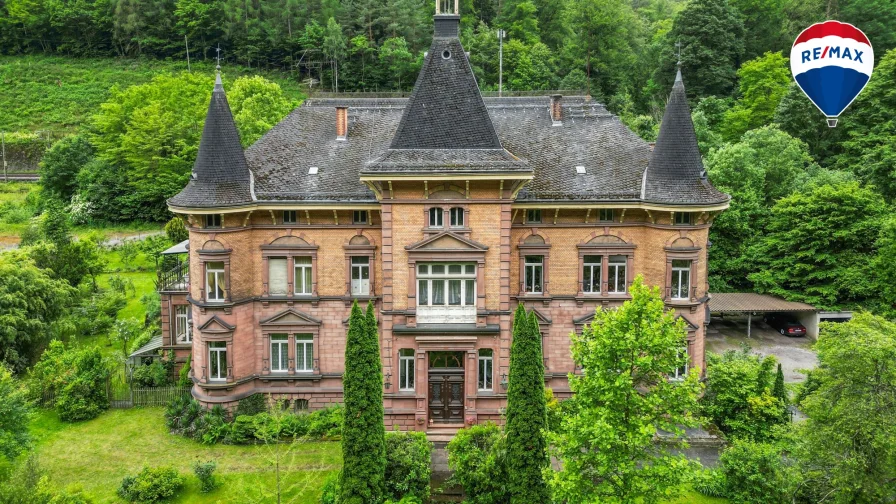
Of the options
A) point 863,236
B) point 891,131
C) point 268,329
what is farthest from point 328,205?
point 891,131

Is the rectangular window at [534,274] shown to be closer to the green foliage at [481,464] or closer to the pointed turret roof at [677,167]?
the pointed turret roof at [677,167]

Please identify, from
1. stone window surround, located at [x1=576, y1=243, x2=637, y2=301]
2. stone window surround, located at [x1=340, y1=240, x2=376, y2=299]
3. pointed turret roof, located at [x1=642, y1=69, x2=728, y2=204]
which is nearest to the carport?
stone window surround, located at [x1=576, y1=243, x2=637, y2=301]

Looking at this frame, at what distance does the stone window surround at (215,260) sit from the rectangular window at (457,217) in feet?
32.1

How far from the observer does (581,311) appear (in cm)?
3125

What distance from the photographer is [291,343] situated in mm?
31312

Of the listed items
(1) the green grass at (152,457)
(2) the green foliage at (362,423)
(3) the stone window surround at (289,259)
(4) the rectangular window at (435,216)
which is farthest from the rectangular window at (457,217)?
(1) the green grass at (152,457)

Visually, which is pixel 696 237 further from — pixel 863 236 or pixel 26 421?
pixel 26 421

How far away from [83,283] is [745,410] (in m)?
42.6

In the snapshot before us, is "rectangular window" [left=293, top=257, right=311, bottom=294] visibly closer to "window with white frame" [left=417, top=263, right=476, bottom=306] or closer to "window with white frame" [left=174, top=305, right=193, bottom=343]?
"window with white frame" [left=417, top=263, right=476, bottom=306]

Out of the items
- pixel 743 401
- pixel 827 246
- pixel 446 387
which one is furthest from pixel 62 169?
pixel 827 246

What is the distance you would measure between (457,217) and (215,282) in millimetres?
10982

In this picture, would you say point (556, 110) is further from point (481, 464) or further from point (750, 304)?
point (750, 304)

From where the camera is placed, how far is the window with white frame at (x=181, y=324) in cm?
3525

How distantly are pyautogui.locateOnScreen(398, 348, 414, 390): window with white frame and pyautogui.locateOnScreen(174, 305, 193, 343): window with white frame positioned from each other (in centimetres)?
1234
